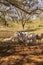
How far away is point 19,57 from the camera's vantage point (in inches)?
340

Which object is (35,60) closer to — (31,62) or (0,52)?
(31,62)

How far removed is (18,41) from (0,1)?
19.2 feet

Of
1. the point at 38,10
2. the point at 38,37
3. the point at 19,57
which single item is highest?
the point at 38,10

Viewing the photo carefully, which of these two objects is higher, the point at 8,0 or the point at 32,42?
the point at 8,0

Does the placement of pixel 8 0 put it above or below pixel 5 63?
above

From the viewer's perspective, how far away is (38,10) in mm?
6281

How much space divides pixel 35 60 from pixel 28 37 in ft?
16.2

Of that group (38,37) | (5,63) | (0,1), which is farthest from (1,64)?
(38,37)

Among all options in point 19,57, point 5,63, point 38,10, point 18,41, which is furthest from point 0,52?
point 38,10

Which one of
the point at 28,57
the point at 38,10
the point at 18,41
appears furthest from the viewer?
the point at 18,41

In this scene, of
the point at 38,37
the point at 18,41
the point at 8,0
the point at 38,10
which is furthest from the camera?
the point at 38,37

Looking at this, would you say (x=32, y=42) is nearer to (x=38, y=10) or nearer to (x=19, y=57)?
(x=19, y=57)

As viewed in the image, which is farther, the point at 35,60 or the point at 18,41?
the point at 18,41

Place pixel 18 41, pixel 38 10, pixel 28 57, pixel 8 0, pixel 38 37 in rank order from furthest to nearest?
pixel 38 37 → pixel 18 41 → pixel 28 57 → pixel 8 0 → pixel 38 10
